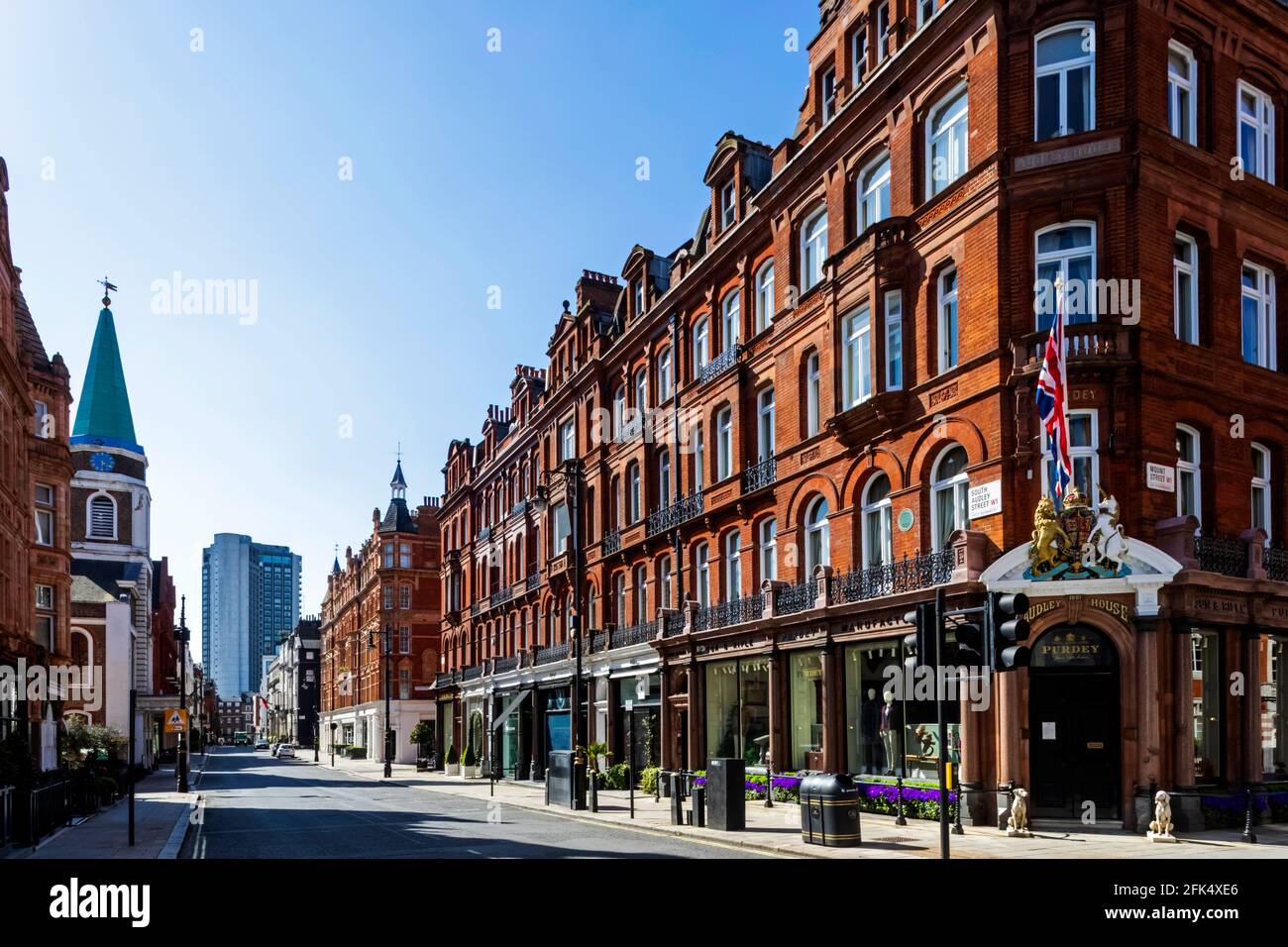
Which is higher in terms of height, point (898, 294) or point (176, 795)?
point (898, 294)

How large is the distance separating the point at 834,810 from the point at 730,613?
13483 millimetres

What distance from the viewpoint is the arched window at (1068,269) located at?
22.0 m

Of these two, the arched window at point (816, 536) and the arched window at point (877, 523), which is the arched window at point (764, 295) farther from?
the arched window at point (877, 523)

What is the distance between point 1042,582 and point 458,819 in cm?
1530

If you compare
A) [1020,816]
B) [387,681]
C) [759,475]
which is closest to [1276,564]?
[1020,816]

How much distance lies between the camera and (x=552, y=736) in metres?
46.9

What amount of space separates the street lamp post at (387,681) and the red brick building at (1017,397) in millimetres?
27113

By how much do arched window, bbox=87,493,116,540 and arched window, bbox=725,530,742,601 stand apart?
182 ft

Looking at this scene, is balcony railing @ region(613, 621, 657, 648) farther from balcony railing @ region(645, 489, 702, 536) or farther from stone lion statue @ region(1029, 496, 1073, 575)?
stone lion statue @ region(1029, 496, 1073, 575)

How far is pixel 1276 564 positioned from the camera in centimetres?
2342

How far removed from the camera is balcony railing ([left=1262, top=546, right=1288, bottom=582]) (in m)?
23.1

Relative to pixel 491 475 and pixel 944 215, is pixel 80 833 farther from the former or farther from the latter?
pixel 491 475

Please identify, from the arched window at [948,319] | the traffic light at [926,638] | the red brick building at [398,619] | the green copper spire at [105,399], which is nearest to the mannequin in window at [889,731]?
the arched window at [948,319]
